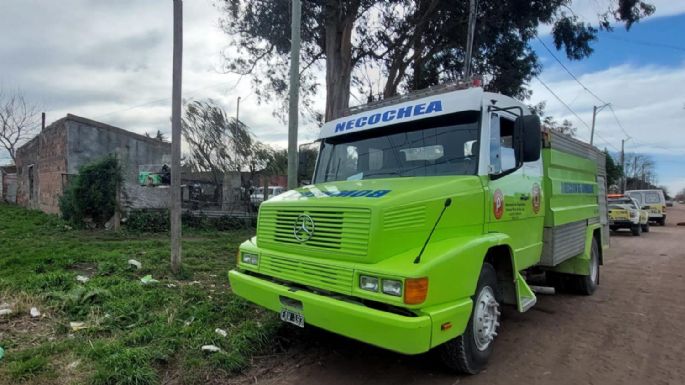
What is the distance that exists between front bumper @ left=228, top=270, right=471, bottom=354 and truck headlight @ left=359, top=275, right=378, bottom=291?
0.14 metres

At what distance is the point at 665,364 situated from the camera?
13.9 feet

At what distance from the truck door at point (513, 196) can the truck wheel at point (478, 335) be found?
1.80ft

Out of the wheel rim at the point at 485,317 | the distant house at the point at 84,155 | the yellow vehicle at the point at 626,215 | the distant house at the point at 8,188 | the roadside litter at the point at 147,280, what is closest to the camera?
the wheel rim at the point at 485,317

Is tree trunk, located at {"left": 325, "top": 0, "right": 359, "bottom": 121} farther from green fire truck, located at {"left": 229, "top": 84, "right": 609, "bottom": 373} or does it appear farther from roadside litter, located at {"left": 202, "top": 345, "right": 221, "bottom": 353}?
roadside litter, located at {"left": 202, "top": 345, "right": 221, "bottom": 353}

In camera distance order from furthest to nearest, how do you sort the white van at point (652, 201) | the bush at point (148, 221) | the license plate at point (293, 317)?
the white van at point (652, 201) → the bush at point (148, 221) → the license plate at point (293, 317)

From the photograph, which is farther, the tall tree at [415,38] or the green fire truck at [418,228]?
the tall tree at [415,38]

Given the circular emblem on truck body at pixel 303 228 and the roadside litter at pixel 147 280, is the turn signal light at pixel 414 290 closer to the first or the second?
the circular emblem on truck body at pixel 303 228

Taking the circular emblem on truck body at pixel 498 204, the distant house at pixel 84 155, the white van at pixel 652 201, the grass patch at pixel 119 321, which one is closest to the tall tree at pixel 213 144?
the distant house at pixel 84 155

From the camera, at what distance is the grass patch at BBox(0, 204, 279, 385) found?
12.3ft

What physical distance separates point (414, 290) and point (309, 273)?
98cm

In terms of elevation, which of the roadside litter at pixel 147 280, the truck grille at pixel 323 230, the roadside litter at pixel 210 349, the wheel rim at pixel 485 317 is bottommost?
the roadside litter at pixel 210 349

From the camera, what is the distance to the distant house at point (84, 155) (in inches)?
637

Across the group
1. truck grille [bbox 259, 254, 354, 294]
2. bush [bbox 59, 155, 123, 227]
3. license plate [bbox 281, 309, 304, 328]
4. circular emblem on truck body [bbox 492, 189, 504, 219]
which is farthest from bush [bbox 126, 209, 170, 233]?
circular emblem on truck body [bbox 492, 189, 504, 219]

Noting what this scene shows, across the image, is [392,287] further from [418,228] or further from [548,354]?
[548,354]
